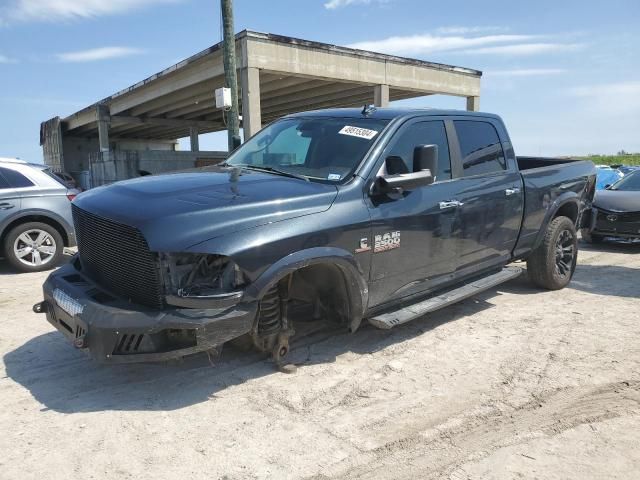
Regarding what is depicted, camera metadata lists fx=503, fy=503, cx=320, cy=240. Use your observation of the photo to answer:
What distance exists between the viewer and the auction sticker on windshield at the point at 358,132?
159 inches

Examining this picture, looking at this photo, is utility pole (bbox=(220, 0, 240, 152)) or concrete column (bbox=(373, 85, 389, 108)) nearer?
utility pole (bbox=(220, 0, 240, 152))

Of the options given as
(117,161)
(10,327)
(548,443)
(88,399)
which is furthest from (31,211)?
(117,161)

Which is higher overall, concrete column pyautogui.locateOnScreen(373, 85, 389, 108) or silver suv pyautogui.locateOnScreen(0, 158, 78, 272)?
concrete column pyautogui.locateOnScreen(373, 85, 389, 108)

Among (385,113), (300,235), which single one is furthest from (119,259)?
(385,113)

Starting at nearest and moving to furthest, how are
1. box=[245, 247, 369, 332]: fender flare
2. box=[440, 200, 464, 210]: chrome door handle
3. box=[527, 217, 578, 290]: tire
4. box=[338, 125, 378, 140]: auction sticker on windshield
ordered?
1. box=[245, 247, 369, 332]: fender flare
2. box=[338, 125, 378, 140]: auction sticker on windshield
3. box=[440, 200, 464, 210]: chrome door handle
4. box=[527, 217, 578, 290]: tire

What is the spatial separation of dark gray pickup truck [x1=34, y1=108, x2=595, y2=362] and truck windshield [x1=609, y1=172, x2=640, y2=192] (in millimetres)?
5571

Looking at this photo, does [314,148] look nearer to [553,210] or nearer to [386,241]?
[386,241]

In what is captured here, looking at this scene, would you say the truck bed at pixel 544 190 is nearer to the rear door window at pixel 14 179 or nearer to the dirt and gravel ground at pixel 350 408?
the dirt and gravel ground at pixel 350 408

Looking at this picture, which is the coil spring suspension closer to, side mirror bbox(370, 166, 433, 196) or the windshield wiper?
the windshield wiper

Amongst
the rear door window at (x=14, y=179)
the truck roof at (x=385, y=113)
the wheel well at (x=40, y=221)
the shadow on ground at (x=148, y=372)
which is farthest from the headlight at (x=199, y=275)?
the rear door window at (x=14, y=179)

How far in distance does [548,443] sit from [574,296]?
11.2ft

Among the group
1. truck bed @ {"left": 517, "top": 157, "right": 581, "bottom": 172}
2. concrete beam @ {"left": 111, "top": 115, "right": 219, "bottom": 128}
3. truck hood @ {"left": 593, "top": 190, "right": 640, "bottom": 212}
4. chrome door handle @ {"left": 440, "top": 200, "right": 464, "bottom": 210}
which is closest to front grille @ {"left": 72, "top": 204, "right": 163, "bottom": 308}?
chrome door handle @ {"left": 440, "top": 200, "right": 464, "bottom": 210}

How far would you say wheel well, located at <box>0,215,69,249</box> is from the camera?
286 inches

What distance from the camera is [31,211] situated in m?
7.29
